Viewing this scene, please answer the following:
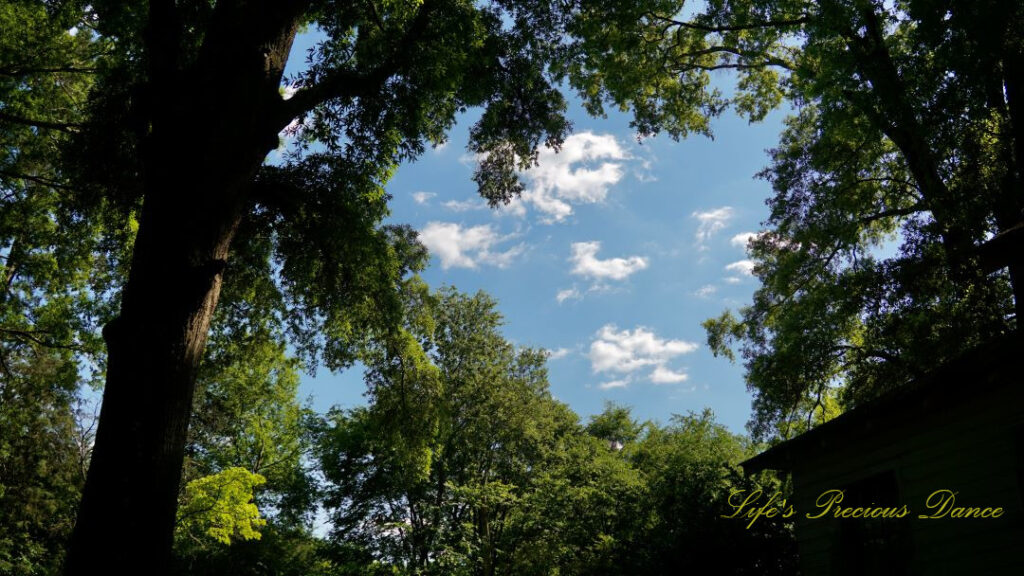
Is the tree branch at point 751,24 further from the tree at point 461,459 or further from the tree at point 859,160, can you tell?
the tree at point 461,459

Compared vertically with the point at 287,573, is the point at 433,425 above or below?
above

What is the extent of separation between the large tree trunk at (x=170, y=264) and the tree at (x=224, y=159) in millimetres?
13

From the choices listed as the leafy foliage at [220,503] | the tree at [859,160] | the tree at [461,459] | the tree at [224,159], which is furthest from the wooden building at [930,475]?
the leafy foliage at [220,503]

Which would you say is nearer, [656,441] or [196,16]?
[196,16]

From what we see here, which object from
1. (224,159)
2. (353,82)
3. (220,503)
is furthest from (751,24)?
(220,503)

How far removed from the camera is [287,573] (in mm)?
25812

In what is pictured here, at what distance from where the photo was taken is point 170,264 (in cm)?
460

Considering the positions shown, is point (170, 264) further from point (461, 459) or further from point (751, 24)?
point (461, 459)

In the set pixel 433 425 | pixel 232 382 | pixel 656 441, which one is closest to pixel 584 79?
pixel 433 425

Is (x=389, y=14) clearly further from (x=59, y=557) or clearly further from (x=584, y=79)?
(x=59, y=557)

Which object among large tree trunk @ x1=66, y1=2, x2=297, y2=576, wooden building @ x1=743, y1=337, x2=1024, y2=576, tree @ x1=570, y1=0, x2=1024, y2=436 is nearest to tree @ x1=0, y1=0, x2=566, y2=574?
large tree trunk @ x1=66, y1=2, x2=297, y2=576

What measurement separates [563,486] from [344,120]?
14.4 m

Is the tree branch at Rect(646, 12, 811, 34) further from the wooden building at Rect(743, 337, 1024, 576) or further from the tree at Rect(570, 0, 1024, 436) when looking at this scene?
the wooden building at Rect(743, 337, 1024, 576)

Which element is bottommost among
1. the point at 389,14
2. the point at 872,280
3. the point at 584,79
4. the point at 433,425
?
the point at 433,425
